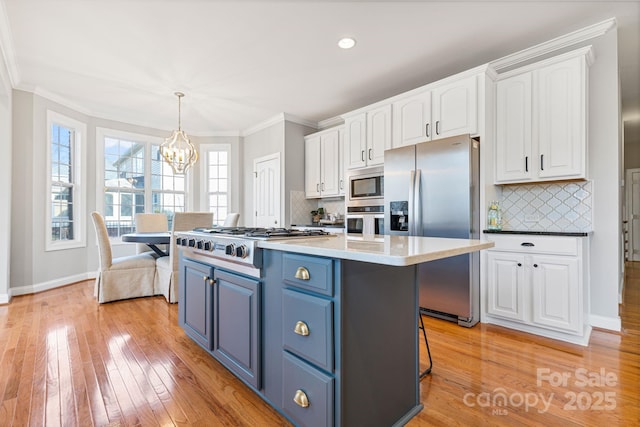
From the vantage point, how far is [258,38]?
2.87 metres

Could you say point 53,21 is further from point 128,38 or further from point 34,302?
point 34,302

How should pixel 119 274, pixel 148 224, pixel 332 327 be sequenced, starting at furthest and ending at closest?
1. pixel 148 224
2. pixel 119 274
3. pixel 332 327

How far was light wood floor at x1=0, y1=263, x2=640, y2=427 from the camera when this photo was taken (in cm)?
153

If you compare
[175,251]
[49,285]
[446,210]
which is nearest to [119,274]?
[175,251]

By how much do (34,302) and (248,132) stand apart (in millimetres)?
3937

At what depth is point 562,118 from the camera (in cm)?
267

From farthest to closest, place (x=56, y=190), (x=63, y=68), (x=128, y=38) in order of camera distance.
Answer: (x=56, y=190), (x=63, y=68), (x=128, y=38)

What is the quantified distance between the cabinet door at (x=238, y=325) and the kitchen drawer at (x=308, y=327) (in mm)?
256

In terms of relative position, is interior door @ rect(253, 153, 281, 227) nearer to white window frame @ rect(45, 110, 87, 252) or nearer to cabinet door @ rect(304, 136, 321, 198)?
cabinet door @ rect(304, 136, 321, 198)

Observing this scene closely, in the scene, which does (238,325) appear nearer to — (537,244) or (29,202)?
(537,244)

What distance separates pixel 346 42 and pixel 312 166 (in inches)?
92.8

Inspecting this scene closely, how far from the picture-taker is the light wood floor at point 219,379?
153 cm

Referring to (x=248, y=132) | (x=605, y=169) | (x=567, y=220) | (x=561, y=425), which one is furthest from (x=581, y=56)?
(x=248, y=132)

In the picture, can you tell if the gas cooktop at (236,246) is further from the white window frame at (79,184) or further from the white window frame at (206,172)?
the white window frame at (206,172)
